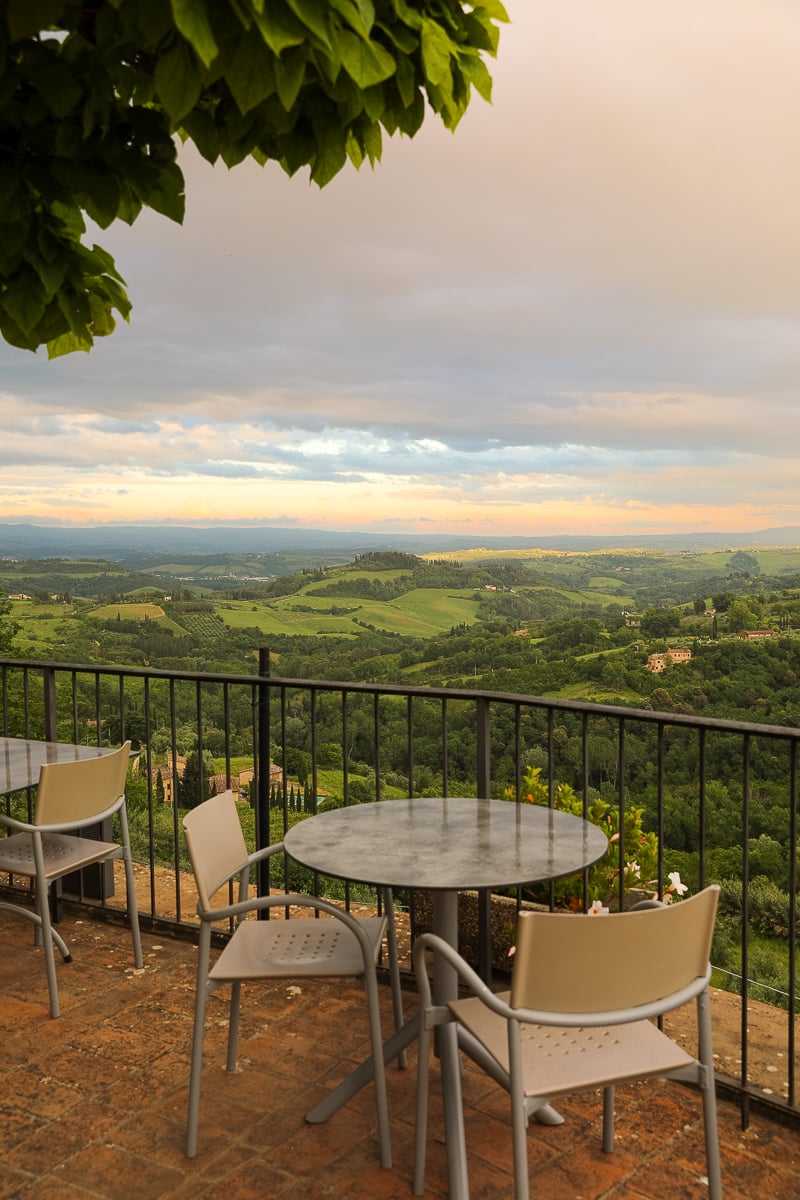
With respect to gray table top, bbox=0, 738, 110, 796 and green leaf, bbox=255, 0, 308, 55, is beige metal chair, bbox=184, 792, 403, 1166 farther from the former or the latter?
green leaf, bbox=255, 0, 308, 55

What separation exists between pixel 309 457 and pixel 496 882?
261ft

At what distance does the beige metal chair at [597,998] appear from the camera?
175cm

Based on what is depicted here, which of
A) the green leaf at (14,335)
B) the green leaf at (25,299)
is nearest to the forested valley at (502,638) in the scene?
the green leaf at (14,335)

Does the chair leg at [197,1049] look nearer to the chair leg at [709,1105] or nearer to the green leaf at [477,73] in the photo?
the chair leg at [709,1105]

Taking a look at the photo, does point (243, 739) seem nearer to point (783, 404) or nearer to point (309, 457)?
point (783, 404)

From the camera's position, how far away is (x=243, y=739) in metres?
6.17

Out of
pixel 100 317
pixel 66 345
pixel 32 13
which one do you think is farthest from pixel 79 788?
pixel 32 13

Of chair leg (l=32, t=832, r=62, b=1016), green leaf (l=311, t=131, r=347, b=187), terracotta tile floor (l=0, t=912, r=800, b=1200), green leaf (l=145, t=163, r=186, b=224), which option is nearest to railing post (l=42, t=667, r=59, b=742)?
chair leg (l=32, t=832, r=62, b=1016)

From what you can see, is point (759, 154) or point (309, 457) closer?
point (759, 154)

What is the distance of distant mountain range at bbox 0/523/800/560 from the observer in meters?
42.2

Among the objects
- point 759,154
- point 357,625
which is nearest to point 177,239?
point 357,625

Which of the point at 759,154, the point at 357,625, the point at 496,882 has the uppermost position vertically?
the point at 759,154

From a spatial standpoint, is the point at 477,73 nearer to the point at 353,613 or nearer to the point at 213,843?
the point at 213,843

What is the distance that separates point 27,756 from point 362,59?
3.58 meters
